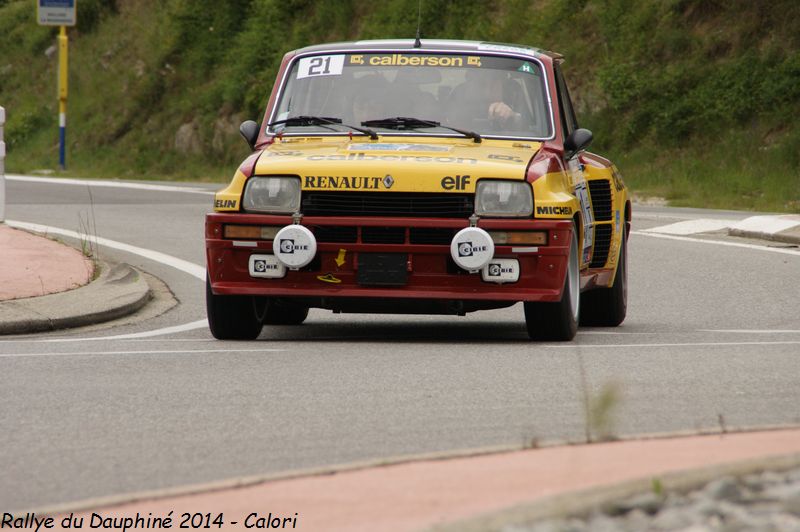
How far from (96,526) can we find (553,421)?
7.80 feet

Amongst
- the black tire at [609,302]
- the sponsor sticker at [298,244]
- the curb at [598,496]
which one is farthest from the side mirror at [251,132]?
the curb at [598,496]

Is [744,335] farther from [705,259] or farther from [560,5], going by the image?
[560,5]

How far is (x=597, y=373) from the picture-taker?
26.6 ft

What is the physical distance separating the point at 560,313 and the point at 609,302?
191 cm

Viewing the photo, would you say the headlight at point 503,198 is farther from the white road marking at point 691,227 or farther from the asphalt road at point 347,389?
the white road marking at point 691,227

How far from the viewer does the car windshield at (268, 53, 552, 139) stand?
33.8 feet

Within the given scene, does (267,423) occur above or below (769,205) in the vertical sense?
above

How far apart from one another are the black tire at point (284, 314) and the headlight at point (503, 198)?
2.05 m

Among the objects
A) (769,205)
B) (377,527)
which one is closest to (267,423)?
(377,527)

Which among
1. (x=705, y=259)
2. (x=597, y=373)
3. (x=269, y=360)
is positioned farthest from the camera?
(x=705, y=259)

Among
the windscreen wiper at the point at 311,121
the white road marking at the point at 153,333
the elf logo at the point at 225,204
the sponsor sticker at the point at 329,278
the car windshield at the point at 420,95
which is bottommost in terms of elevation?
the white road marking at the point at 153,333

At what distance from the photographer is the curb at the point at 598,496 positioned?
4.35 meters

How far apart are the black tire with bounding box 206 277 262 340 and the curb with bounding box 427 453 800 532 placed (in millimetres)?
4994

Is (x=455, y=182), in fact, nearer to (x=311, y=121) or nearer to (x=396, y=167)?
(x=396, y=167)
